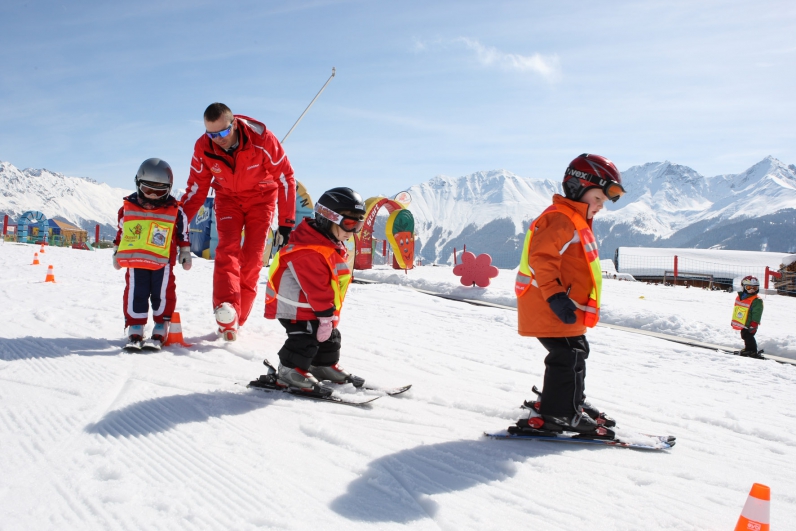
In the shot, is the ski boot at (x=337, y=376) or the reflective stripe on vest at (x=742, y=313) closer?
the ski boot at (x=337, y=376)

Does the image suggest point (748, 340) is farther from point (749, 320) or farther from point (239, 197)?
point (239, 197)

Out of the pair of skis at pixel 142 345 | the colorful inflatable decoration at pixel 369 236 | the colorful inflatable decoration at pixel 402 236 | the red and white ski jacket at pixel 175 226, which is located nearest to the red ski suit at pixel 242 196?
the red and white ski jacket at pixel 175 226

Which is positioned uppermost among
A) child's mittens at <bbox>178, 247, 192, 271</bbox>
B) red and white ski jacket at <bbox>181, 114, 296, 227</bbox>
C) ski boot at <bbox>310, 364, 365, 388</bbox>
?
red and white ski jacket at <bbox>181, 114, 296, 227</bbox>

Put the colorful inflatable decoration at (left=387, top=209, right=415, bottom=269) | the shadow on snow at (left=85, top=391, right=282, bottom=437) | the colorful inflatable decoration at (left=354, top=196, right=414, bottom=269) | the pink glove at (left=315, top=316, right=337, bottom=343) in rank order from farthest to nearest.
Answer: the colorful inflatable decoration at (left=387, top=209, right=415, bottom=269) < the colorful inflatable decoration at (left=354, top=196, right=414, bottom=269) < the pink glove at (left=315, top=316, right=337, bottom=343) < the shadow on snow at (left=85, top=391, right=282, bottom=437)

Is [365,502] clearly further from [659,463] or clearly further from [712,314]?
[712,314]

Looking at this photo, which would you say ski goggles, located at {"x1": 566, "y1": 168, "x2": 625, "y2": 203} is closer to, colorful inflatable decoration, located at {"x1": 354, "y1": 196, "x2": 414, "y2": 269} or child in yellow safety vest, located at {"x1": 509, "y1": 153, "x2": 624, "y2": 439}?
child in yellow safety vest, located at {"x1": 509, "y1": 153, "x2": 624, "y2": 439}

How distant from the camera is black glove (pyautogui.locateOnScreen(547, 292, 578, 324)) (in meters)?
2.81

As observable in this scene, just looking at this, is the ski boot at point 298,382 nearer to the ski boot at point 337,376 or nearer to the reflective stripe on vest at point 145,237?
the ski boot at point 337,376

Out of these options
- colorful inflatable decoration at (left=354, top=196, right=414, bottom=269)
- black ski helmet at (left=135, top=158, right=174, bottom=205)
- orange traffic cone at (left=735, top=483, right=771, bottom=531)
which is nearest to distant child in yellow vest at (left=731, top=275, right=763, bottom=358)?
orange traffic cone at (left=735, top=483, right=771, bottom=531)

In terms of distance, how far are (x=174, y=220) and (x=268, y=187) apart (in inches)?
37.2

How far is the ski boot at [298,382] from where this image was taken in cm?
343

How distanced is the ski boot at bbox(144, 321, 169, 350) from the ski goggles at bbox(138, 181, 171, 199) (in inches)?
44.4

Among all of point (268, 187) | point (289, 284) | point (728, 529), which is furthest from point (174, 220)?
point (728, 529)

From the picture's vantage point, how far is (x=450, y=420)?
325 centimetres
